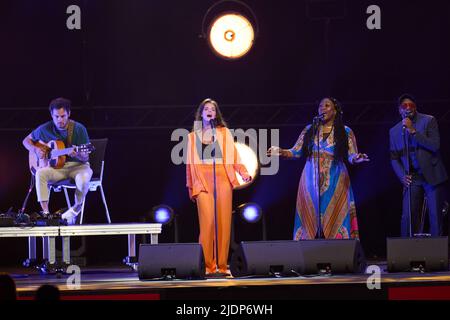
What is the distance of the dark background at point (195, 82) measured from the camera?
32.3 ft

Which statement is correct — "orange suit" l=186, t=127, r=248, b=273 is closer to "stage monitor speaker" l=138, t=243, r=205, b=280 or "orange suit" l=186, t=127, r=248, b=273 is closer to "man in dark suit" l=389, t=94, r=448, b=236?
"stage monitor speaker" l=138, t=243, r=205, b=280

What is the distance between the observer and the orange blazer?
7133 millimetres

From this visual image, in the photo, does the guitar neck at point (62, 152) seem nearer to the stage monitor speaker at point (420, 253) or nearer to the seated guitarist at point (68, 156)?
the seated guitarist at point (68, 156)

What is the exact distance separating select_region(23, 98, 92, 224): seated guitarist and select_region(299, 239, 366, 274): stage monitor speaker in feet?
8.42

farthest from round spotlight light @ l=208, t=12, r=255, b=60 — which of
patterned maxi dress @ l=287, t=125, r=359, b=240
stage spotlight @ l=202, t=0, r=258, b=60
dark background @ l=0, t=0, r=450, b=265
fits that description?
patterned maxi dress @ l=287, t=125, r=359, b=240

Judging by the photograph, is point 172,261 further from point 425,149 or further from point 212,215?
point 425,149

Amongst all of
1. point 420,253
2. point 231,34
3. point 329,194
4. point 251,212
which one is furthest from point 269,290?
point 231,34

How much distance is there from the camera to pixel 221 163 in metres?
7.14

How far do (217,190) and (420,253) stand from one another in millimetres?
1732

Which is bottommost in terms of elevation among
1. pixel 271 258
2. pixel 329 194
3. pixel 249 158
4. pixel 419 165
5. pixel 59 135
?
pixel 271 258


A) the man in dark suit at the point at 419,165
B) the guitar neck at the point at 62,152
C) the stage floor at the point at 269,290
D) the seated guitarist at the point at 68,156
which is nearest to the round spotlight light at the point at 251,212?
the man in dark suit at the point at 419,165

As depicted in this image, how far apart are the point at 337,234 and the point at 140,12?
3.85 m

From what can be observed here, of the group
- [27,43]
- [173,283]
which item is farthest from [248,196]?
[173,283]
